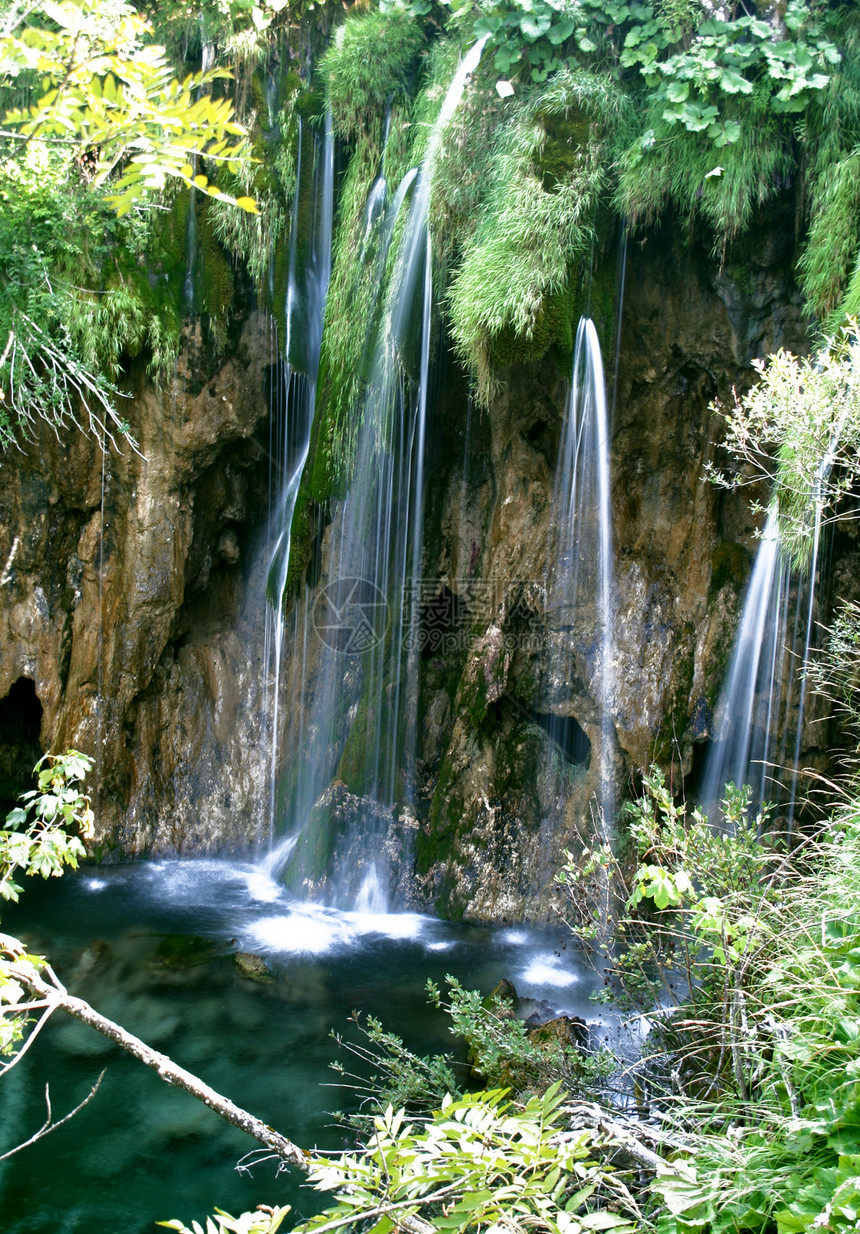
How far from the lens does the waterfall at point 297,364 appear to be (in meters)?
8.91

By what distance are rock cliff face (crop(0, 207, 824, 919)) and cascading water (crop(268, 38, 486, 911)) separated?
0.85 feet

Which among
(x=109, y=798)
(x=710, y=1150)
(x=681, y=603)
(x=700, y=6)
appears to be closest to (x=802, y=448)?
(x=681, y=603)

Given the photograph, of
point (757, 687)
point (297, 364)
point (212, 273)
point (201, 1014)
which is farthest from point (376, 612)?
point (212, 273)

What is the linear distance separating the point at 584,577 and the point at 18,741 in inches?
245

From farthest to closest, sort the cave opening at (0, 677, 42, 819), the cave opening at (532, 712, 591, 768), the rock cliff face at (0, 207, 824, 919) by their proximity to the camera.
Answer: the cave opening at (0, 677, 42, 819), the cave opening at (532, 712, 591, 768), the rock cliff face at (0, 207, 824, 919)

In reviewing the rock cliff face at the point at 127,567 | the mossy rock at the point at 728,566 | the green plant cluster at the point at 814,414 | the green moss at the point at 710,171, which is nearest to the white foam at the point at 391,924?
the rock cliff face at the point at 127,567

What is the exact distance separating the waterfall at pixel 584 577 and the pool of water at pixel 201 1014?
5.53 feet

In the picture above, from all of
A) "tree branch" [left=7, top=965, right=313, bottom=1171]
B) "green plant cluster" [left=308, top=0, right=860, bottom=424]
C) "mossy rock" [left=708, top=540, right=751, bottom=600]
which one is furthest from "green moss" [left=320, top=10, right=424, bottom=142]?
"tree branch" [left=7, top=965, right=313, bottom=1171]

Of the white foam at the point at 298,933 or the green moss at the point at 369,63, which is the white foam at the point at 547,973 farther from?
the green moss at the point at 369,63

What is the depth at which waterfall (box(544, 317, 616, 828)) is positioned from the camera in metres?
6.91

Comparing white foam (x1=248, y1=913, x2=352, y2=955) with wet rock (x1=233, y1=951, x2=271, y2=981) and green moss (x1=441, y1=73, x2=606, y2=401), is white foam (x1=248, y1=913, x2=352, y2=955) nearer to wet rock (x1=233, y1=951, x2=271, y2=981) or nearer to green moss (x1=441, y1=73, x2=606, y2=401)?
wet rock (x1=233, y1=951, x2=271, y2=981)

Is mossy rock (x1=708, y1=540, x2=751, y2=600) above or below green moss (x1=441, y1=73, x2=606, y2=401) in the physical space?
below

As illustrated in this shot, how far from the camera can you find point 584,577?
7309 millimetres

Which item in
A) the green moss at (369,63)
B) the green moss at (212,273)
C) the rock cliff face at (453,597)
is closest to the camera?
the rock cliff face at (453,597)
